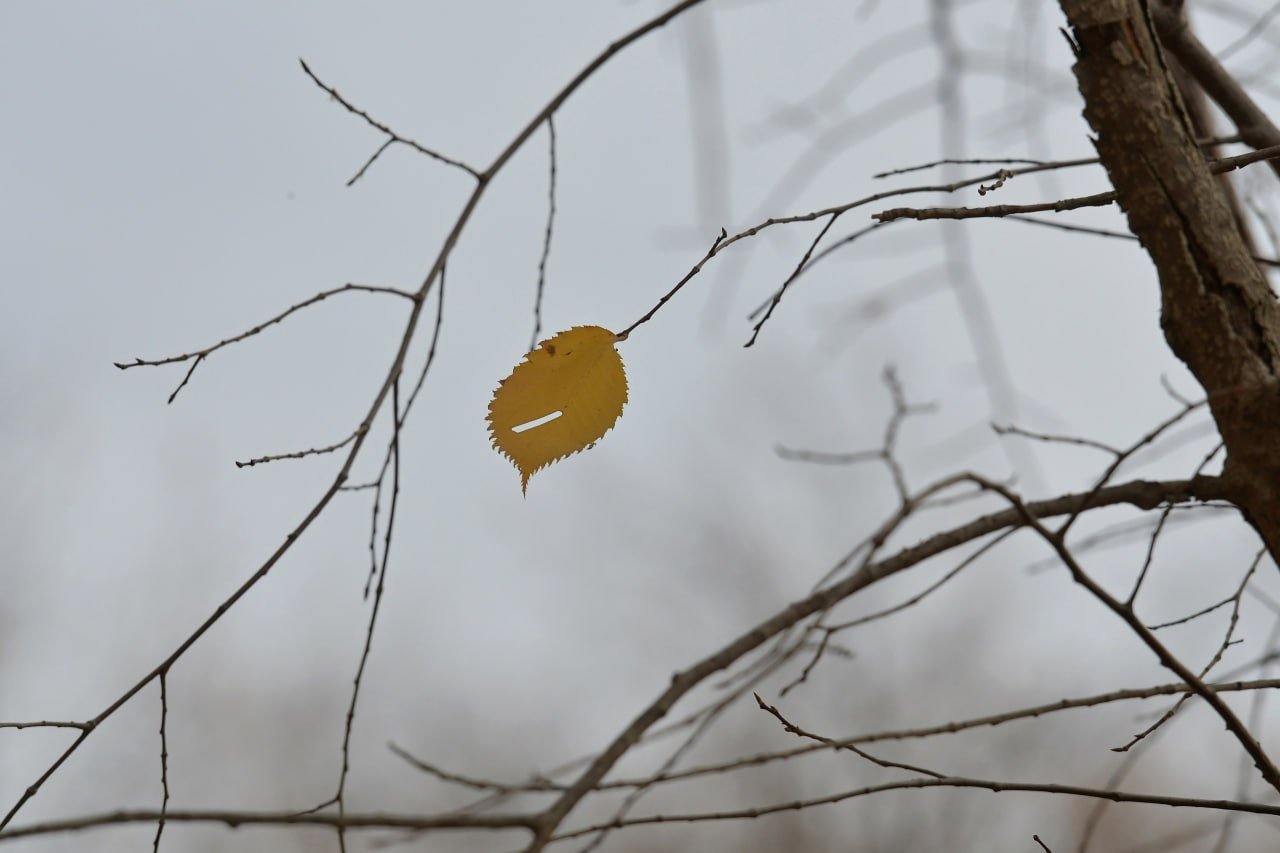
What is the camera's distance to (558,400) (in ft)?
2.58

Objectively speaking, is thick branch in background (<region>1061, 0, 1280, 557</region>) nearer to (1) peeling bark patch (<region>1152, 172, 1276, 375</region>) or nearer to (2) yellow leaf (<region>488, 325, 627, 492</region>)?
(1) peeling bark patch (<region>1152, 172, 1276, 375</region>)

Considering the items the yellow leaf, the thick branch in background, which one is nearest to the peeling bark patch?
the thick branch in background

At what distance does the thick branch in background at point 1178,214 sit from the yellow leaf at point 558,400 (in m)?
0.42

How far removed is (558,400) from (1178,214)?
1.62 feet

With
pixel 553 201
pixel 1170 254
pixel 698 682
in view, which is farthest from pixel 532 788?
pixel 1170 254

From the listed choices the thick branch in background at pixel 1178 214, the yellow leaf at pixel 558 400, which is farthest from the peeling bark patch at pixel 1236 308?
the yellow leaf at pixel 558 400

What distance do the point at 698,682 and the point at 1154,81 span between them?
0.60m

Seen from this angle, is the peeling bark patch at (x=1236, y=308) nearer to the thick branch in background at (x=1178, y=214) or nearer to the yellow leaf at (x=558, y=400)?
the thick branch in background at (x=1178, y=214)

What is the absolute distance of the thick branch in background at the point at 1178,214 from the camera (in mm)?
808

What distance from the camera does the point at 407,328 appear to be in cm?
92

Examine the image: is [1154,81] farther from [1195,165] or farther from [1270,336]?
[1270,336]

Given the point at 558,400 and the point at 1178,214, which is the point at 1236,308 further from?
the point at 558,400

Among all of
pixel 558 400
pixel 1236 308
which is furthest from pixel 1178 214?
pixel 558 400

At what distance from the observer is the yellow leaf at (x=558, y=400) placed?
781 mm
